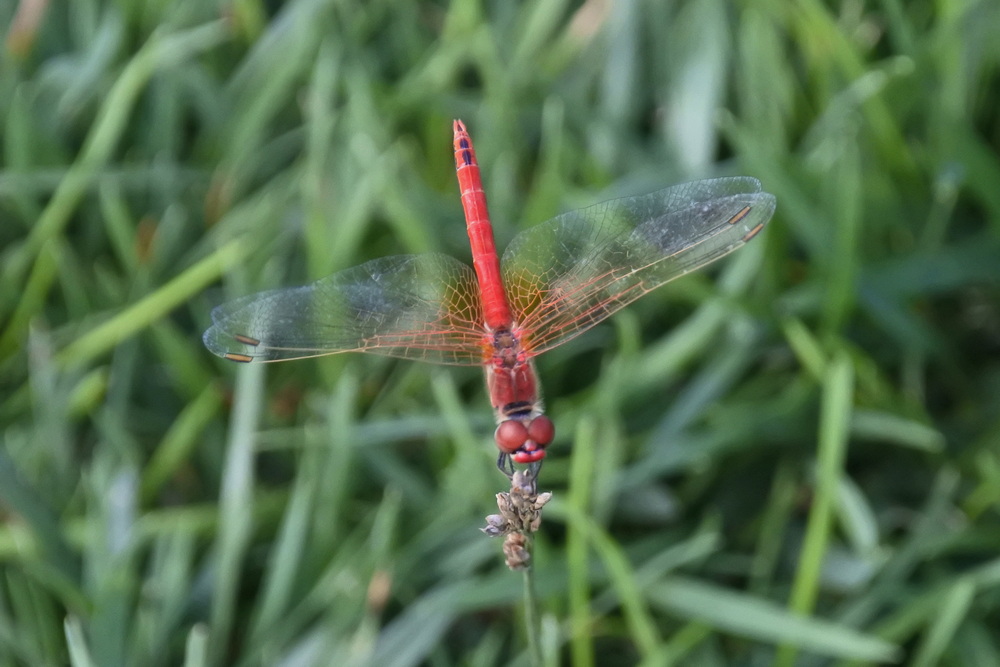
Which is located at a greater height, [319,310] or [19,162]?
[19,162]

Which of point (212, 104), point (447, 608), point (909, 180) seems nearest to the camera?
point (447, 608)

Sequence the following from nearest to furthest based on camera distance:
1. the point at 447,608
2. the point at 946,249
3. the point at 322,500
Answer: the point at 447,608 < the point at 322,500 < the point at 946,249

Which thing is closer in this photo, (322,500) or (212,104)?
(322,500)

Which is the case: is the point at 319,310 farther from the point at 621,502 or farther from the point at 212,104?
the point at 212,104

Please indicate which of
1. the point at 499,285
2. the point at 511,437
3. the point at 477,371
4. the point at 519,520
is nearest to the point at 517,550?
the point at 519,520

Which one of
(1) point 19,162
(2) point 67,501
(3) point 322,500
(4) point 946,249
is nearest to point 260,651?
(3) point 322,500

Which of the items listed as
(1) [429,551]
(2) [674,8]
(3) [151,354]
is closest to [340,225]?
(3) [151,354]

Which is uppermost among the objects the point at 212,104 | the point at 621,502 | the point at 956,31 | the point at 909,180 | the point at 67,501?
the point at 212,104

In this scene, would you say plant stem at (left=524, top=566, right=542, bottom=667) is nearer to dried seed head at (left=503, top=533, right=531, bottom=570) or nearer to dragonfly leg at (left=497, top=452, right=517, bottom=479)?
dried seed head at (left=503, top=533, right=531, bottom=570)
